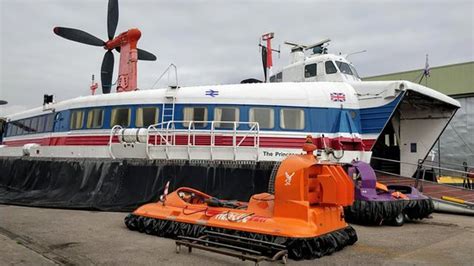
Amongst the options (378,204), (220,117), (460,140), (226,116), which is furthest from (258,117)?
(460,140)

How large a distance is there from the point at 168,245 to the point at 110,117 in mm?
6260

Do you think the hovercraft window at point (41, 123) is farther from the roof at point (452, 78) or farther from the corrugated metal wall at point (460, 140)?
the roof at point (452, 78)

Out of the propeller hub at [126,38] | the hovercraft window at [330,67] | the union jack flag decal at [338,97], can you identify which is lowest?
the union jack flag decal at [338,97]

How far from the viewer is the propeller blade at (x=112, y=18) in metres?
15.2

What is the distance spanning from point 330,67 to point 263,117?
10.3 ft

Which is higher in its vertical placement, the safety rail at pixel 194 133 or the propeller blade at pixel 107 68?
the propeller blade at pixel 107 68

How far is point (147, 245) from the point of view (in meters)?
5.85

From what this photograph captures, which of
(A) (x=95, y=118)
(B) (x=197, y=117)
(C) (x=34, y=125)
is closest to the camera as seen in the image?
(B) (x=197, y=117)

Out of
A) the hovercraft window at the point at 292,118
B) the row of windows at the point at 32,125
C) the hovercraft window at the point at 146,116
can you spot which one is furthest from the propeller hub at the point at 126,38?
the hovercraft window at the point at 292,118

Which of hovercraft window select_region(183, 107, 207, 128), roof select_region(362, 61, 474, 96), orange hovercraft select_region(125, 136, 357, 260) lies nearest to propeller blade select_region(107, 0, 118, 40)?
hovercraft window select_region(183, 107, 207, 128)

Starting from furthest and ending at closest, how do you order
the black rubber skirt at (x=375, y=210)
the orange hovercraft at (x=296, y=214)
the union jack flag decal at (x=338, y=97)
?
the union jack flag decal at (x=338, y=97) < the black rubber skirt at (x=375, y=210) < the orange hovercraft at (x=296, y=214)

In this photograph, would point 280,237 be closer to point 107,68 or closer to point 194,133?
point 194,133

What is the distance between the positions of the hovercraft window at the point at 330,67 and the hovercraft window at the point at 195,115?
3899mm

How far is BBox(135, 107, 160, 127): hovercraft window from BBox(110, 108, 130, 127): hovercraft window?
1.08ft
